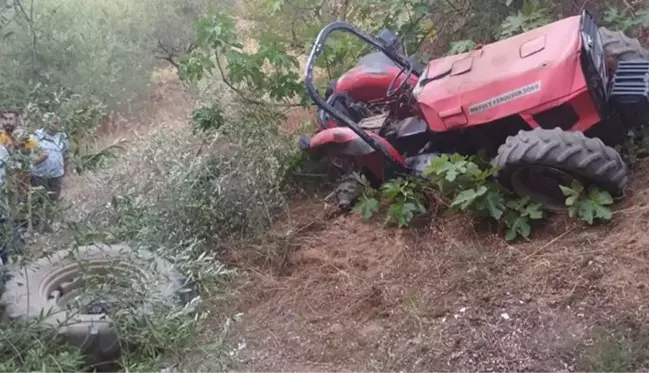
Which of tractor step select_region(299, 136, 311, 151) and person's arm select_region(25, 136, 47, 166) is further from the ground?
person's arm select_region(25, 136, 47, 166)

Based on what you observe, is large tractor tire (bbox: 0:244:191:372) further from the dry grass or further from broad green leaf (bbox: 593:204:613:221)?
broad green leaf (bbox: 593:204:613:221)

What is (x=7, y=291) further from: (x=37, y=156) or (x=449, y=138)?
(x=449, y=138)

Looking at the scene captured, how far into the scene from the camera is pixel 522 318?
12.4 feet

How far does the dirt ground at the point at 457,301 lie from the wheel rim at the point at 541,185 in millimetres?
128

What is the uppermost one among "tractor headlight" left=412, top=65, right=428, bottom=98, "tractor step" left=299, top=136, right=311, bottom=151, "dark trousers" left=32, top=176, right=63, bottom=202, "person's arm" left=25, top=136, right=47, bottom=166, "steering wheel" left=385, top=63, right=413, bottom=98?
"person's arm" left=25, top=136, right=47, bottom=166

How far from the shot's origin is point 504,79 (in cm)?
471

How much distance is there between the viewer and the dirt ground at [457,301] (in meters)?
3.61

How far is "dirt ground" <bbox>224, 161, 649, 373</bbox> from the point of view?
142 inches

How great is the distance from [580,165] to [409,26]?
9.69 feet

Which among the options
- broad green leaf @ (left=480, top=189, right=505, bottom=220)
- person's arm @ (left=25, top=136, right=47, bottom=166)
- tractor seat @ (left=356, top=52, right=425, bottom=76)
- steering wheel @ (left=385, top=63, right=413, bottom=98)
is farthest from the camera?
tractor seat @ (left=356, top=52, right=425, bottom=76)

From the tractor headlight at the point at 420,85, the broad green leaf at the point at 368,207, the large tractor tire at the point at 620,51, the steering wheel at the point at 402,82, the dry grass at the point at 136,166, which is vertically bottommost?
the broad green leaf at the point at 368,207

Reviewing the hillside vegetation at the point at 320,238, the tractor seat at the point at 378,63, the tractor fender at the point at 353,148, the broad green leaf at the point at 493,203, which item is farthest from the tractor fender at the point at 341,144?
the broad green leaf at the point at 493,203

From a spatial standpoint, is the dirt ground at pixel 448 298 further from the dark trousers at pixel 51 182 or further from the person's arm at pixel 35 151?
the person's arm at pixel 35 151

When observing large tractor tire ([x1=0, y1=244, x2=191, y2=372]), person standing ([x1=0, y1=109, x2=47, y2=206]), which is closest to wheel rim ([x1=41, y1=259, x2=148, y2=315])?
large tractor tire ([x1=0, y1=244, x2=191, y2=372])
